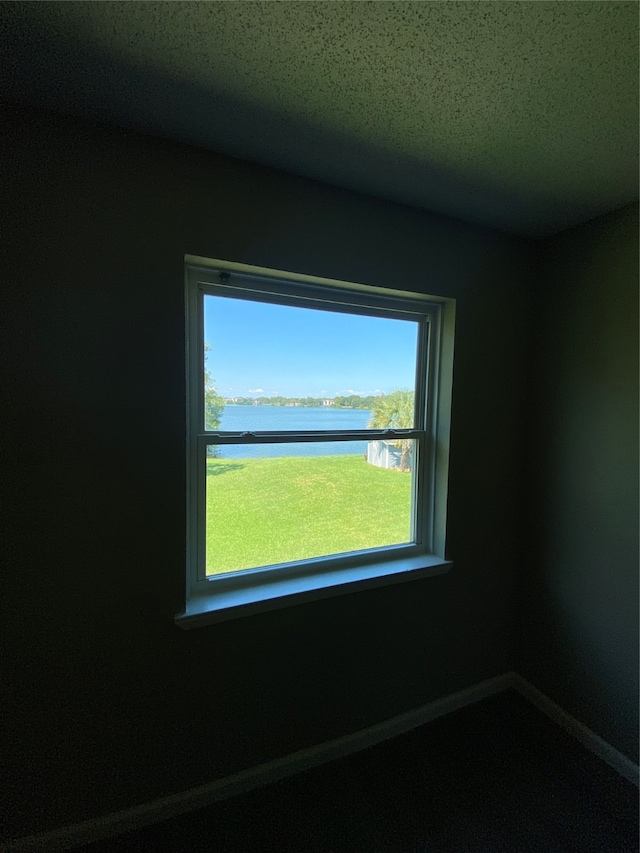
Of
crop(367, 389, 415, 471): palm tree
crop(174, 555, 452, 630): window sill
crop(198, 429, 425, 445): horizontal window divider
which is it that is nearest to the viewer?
crop(174, 555, 452, 630): window sill

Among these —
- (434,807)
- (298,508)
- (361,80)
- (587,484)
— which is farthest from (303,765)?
(361,80)

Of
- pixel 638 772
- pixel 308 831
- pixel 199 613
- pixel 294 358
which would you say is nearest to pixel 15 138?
Answer: pixel 294 358

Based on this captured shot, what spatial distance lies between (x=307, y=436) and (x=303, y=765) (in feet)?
4.39

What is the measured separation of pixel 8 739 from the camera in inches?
43.1

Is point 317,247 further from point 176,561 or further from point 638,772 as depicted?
point 638,772

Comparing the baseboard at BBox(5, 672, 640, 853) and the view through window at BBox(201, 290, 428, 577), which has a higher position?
the view through window at BBox(201, 290, 428, 577)

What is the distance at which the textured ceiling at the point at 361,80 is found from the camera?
787 millimetres

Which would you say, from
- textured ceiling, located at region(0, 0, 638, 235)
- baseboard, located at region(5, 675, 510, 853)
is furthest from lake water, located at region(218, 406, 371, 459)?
baseboard, located at region(5, 675, 510, 853)

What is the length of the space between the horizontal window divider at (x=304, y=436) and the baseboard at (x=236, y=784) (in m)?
1.27

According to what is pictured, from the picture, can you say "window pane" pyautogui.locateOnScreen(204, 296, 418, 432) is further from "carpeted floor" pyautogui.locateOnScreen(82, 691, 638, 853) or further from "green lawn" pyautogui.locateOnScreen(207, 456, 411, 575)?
"carpeted floor" pyautogui.locateOnScreen(82, 691, 638, 853)

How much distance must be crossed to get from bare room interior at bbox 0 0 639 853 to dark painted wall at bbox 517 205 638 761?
0.01 metres

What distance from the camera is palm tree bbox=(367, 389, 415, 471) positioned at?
1.67 meters

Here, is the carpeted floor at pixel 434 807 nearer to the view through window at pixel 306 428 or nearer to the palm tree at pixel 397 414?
the view through window at pixel 306 428

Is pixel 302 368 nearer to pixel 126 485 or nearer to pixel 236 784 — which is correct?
pixel 126 485
